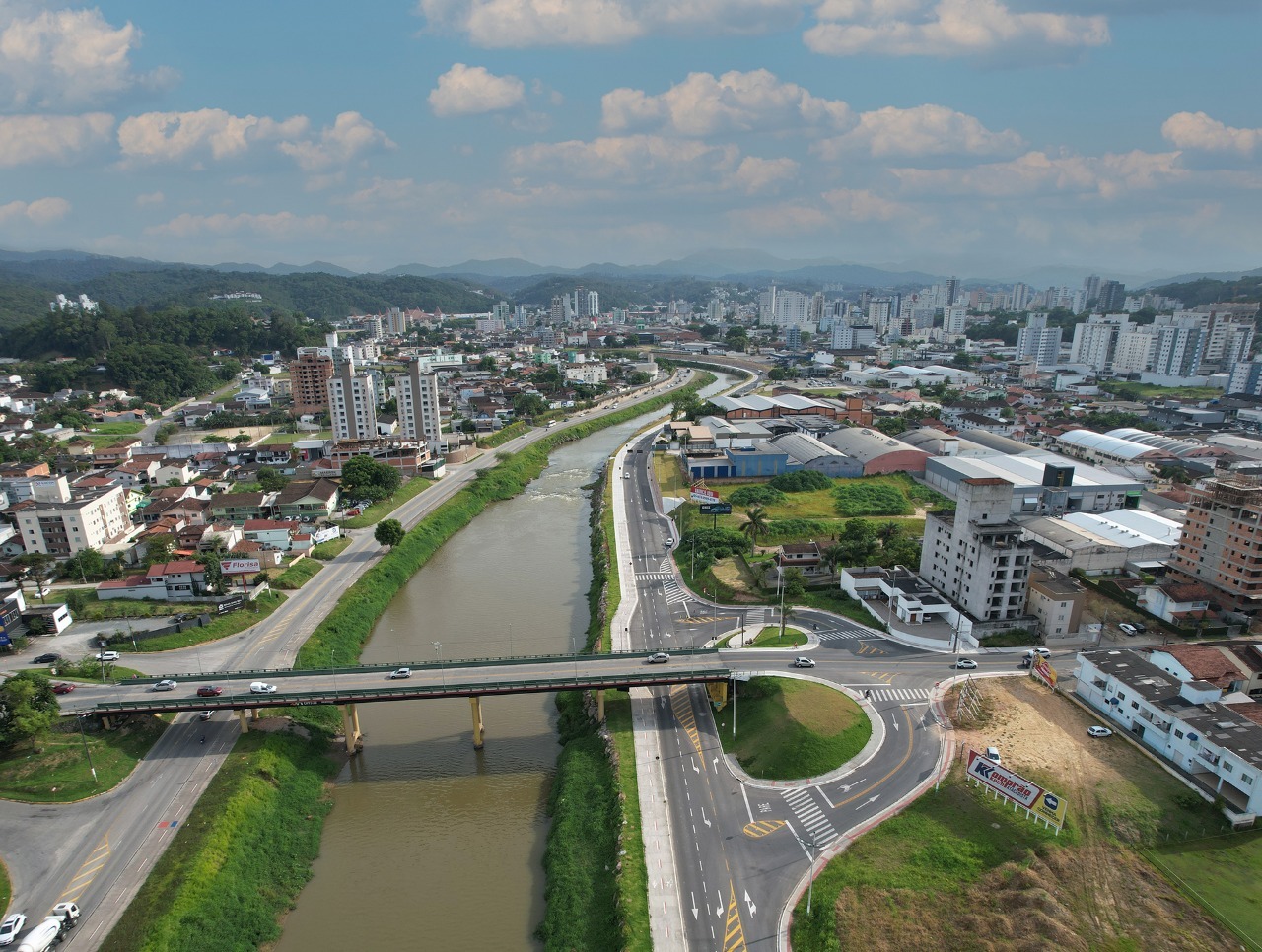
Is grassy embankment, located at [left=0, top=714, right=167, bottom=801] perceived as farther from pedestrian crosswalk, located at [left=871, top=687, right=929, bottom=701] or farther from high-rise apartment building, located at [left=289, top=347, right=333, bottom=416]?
high-rise apartment building, located at [left=289, top=347, right=333, bottom=416]

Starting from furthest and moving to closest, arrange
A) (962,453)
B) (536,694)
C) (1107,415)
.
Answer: (1107,415), (962,453), (536,694)

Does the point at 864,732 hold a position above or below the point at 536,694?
above

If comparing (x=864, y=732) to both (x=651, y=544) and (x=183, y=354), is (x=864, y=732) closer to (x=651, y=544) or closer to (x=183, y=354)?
(x=651, y=544)

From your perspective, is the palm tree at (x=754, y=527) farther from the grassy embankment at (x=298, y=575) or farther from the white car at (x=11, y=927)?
the white car at (x=11, y=927)

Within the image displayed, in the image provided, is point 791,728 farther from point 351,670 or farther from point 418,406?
point 418,406

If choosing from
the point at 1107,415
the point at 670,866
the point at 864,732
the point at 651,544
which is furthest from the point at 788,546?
the point at 1107,415

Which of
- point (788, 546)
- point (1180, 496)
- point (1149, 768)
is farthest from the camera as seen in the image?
point (1180, 496)
